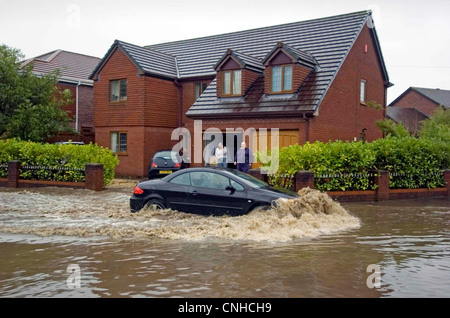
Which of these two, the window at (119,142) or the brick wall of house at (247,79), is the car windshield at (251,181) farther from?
the window at (119,142)

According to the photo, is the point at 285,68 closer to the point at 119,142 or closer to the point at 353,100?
the point at 353,100

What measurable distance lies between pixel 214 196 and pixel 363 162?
6.88 metres

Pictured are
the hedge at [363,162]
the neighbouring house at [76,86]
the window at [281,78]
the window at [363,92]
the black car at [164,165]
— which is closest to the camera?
the hedge at [363,162]

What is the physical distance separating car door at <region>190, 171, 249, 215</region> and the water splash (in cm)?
22

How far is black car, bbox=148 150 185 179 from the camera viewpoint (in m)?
19.9

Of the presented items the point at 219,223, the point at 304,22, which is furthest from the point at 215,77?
the point at 219,223

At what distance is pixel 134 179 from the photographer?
79.7 ft

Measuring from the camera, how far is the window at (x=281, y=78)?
2111cm

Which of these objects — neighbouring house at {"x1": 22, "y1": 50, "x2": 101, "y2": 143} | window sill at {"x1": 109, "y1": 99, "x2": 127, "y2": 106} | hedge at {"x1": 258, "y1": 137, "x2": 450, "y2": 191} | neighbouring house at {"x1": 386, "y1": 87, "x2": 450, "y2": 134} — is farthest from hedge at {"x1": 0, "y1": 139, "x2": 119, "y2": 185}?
neighbouring house at {"x1": 386, "y1": 87, "x2": 450, "y2": 134}

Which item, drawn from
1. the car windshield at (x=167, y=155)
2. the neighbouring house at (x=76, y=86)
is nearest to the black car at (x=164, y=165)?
the car windshield at (x=167, y=155)

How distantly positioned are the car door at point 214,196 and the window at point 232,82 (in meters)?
12.1

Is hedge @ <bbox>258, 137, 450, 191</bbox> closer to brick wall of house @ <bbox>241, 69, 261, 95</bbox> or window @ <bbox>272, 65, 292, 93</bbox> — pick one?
window @ <bbox>272, 65, 292, 93</bbox>

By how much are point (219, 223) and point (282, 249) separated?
223cm

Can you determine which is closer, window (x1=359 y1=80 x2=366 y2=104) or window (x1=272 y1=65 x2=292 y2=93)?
window (x1=272 y1=65 x2=292 y2=93)
